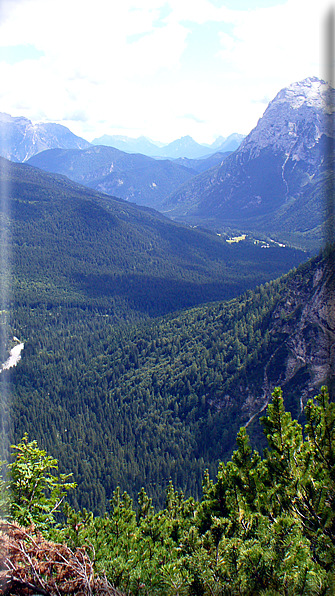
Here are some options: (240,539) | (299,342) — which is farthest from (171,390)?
(240,539)

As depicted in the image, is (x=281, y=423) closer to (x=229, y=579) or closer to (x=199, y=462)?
(x=229, y=579)

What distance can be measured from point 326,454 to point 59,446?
8934cm

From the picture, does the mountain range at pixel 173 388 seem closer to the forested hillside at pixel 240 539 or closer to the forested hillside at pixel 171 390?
the forested hillside at pixel 171 390

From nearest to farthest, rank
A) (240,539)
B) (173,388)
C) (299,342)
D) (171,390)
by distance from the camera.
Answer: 1. (240,539)
2. (299,342)
3. (171,390)
4. (173,388)

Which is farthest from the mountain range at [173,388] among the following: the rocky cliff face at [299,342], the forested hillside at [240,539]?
the forested hillside at [240,539]

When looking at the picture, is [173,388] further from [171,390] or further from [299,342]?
Result: [299,342]

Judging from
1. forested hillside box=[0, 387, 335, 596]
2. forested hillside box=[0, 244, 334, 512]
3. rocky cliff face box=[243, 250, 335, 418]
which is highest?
forested hillside box=[0, 387, 335, 596]

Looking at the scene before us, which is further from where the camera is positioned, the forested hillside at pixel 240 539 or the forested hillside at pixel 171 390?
the forested hillside at pixel 171 390

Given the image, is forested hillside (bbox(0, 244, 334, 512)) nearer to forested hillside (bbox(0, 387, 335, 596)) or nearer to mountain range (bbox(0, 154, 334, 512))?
mountain range (bbox(0, 154, 334, 512))

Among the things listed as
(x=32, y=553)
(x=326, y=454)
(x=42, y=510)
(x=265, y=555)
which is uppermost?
(x=326, y=454)

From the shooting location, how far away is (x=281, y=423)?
55.9 feet

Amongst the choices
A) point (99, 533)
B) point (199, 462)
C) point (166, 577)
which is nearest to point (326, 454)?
point (166, 577)

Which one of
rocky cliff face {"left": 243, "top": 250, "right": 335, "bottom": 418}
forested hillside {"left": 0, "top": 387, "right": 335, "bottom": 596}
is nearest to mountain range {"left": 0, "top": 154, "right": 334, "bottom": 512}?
rocky cliff face {"left": 243, "top": 250, "right": 335, "bottom": 418}

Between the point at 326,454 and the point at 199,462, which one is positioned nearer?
the point at 326,454
